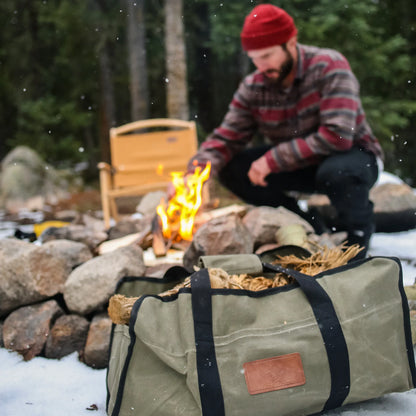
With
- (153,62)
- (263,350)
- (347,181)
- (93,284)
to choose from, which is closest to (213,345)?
(263,350)

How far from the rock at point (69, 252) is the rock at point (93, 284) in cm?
16

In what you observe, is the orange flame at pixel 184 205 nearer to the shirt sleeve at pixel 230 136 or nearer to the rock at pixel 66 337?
the shirt sleeve at pixel 230 136

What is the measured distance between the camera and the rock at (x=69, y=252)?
2.17 meters

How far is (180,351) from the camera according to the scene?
1.27m

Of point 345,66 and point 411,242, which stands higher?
point 345,66

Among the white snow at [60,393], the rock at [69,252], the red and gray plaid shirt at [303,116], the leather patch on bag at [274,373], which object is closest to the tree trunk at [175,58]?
the red and gray plaid shirt at [303,116]

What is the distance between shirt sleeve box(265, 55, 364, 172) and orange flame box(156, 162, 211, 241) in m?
0.57

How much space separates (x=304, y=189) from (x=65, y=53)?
8.80 metres

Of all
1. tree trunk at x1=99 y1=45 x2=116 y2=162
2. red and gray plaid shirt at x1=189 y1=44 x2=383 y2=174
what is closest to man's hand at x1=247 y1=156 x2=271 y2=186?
red and gray plaid shirt at x1=189 y1=44 x2=383 y2=174

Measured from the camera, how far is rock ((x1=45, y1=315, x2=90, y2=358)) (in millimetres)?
1896

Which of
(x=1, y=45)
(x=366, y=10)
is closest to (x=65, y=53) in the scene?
(x=1, y=45)

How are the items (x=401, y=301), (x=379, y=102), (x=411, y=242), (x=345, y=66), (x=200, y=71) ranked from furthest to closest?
1. (x=200, y=71)
2. (x=379, y=102)
3. (x=411, y=242)
4. (x=345, y=66)
5. (x=401, y=301)

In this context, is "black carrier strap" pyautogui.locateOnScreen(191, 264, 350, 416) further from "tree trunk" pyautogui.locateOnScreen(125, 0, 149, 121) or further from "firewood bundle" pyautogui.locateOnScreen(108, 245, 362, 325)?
"tree trunk" pyautogui.locateOnScreen(125, 0, 149, 121)

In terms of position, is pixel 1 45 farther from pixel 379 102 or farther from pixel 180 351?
pixel 180 351
